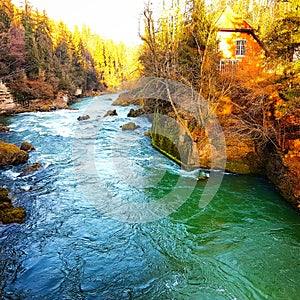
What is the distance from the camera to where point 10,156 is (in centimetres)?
1571

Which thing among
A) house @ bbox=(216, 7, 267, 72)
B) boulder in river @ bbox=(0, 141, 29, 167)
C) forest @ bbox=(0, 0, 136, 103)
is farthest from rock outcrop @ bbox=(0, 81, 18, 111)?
house @ bbox=(216, 7, 267, 72)

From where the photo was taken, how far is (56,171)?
14859mm

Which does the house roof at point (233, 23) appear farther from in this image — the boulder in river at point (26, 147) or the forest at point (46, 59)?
the boulder in river at point (26, 147)

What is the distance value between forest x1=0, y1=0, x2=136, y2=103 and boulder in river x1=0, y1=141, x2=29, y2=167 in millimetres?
13199

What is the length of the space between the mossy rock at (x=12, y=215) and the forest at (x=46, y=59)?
18229mm

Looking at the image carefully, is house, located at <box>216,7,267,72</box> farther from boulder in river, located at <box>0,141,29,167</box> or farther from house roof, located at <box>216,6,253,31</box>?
boulder in river, located at <box>0,141,29,167</box>

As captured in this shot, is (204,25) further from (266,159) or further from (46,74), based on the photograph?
(46,74)

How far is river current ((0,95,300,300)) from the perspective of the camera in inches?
→ 276

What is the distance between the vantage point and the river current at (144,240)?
7.01 m

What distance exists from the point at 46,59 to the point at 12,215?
41.9 m

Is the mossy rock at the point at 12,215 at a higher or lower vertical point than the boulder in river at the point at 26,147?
lower

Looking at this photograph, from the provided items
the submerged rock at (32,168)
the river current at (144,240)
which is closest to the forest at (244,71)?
the river current at (144,240)

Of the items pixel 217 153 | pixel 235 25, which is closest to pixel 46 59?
pixel 235 25

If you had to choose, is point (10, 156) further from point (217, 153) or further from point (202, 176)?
point (217, 153)
